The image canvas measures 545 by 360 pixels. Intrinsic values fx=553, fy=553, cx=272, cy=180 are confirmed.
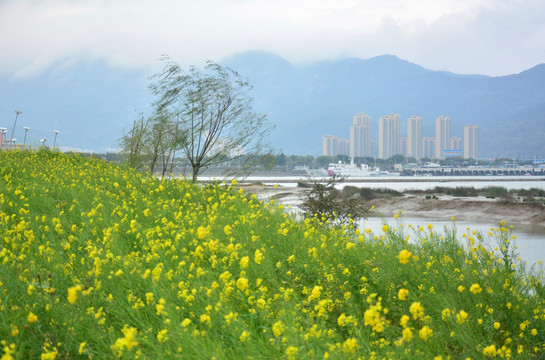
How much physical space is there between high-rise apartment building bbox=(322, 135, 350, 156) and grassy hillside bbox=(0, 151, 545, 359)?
330 feet

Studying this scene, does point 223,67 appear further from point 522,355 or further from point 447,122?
point 447,122

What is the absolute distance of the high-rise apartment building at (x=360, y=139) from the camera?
114688mm

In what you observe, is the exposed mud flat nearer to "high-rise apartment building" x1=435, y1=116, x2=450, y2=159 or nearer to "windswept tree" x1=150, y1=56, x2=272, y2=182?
"windswept tree" x1=150, y1=56, x2=272, y2=182

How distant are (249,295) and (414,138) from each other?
128738mm

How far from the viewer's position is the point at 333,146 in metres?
107

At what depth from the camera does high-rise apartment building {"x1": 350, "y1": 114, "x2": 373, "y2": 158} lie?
11469cm

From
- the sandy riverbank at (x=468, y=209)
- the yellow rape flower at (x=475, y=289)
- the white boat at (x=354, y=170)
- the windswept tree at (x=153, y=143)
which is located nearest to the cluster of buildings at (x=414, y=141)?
the white boat at (x=354, y=170)

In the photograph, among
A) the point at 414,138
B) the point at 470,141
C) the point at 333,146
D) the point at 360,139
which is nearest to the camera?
the point at 333,146

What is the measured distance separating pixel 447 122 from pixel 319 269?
136 meters

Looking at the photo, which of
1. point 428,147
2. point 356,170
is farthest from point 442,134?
point 356,170

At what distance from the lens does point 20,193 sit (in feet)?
22.0

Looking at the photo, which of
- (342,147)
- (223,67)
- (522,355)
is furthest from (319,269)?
(342,147)

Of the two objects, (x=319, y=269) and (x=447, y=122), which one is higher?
(x=447, y=122)

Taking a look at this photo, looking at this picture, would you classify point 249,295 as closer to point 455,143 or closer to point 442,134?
point 442,134
